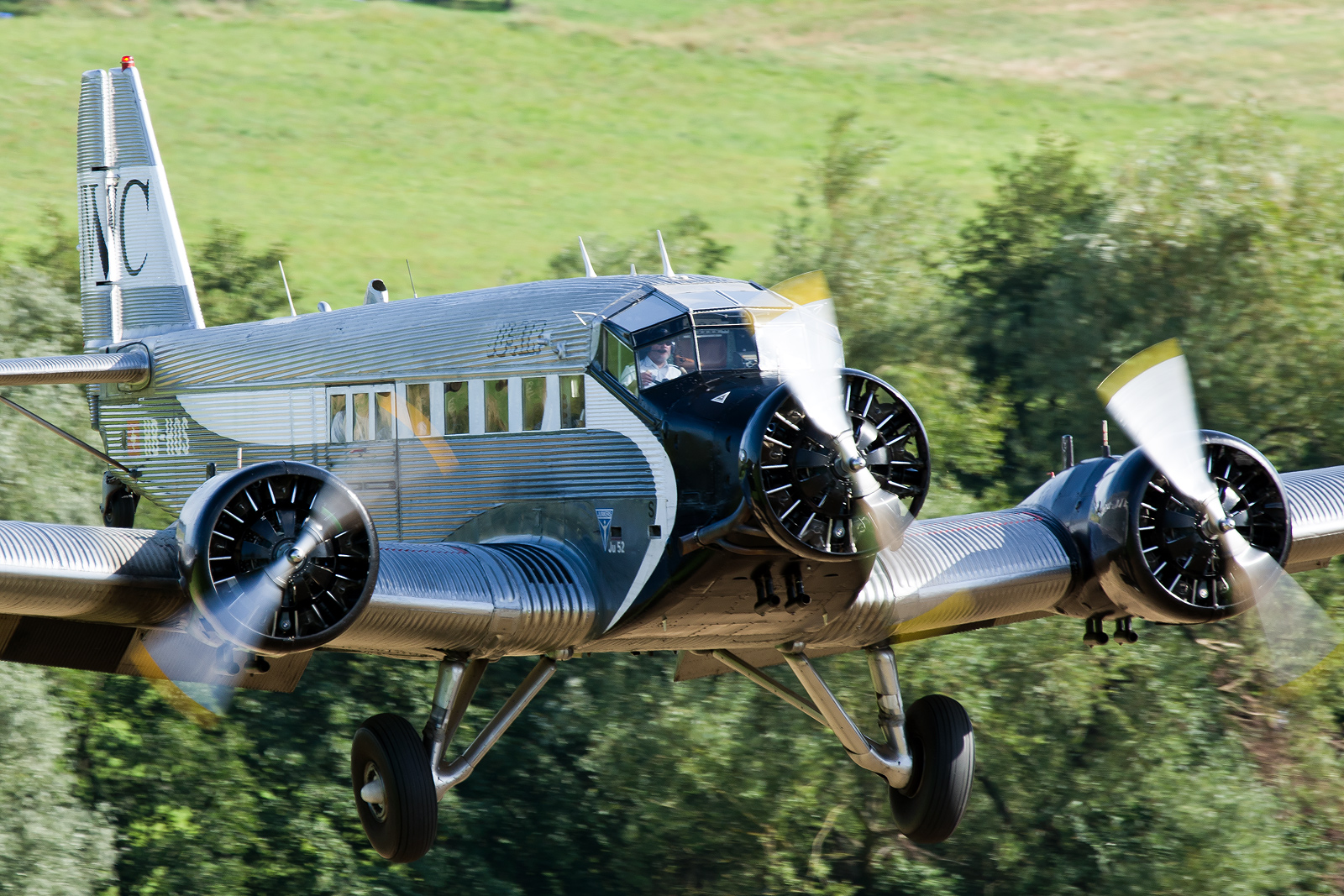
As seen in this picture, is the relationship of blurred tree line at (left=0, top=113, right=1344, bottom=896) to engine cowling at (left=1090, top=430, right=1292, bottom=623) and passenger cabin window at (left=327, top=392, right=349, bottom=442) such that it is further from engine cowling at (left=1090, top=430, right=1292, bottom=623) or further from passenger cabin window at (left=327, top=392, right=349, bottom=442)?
engine cowling at (left=1090, top=430, right=1292, bottom=623)

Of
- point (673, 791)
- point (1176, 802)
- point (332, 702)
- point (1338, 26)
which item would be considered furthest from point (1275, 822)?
point (1338, 26)

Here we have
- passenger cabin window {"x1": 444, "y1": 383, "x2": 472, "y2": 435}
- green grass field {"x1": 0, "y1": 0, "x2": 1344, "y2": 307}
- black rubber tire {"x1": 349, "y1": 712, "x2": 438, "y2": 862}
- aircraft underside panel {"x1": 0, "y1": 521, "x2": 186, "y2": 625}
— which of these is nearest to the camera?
aircraft underside panel {"x1": 0, "y1": 521, "x2": 186, "y2": 625}

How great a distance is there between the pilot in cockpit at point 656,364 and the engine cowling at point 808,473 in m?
1.28

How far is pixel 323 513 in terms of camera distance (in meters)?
9.24

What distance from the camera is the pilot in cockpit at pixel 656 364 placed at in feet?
34.1

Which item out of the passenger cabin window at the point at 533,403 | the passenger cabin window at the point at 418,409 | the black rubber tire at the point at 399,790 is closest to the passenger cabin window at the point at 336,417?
the passenger cabin window at the point at 418,409

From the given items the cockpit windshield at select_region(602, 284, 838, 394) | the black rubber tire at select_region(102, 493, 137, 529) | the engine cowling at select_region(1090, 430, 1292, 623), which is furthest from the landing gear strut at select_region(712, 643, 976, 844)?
the black rubber tire at select_region(102, 493, 137, 529)

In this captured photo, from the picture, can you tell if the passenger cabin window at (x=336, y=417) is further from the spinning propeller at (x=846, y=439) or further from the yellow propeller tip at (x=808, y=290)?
the spinning propeller at (x=846, y=439)

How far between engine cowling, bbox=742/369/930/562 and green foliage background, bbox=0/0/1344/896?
1639cm

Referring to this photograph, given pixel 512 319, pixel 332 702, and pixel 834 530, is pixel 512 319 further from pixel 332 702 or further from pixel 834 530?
pixel 332 702

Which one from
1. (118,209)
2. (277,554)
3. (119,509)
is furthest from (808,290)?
(118,209)

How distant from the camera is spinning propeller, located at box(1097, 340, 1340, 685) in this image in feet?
34.0

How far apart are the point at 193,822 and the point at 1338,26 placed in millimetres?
55375

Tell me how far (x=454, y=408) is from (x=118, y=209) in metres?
8.60
